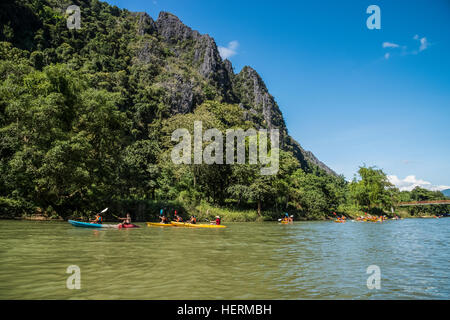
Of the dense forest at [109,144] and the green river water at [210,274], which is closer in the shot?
the green river water at [210,274]

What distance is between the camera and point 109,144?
1187 inches

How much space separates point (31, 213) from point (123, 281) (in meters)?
22.5

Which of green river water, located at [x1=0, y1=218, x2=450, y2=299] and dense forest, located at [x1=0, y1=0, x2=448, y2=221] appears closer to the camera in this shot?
green river water, located at [x1=0, y1=218, x2=450, y2=299]

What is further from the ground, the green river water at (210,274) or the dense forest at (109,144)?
the dense forest at (109,144)

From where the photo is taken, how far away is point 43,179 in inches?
870

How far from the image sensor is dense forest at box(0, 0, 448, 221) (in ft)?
75.3

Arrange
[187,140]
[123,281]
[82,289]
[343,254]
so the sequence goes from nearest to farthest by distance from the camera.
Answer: [82,289], [123,281], [343,254], [187,140]

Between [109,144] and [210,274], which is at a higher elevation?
[109,144]

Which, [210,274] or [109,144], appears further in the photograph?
[109,144]

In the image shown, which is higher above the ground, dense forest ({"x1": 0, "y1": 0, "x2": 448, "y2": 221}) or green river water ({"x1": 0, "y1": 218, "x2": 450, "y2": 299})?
dense forest ({"x1": 0, "y1": 0, "x2": 448, "y2": 221})

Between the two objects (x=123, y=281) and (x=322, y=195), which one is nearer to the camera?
(x=123, y=281)

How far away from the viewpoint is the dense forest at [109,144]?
23.0 metres
